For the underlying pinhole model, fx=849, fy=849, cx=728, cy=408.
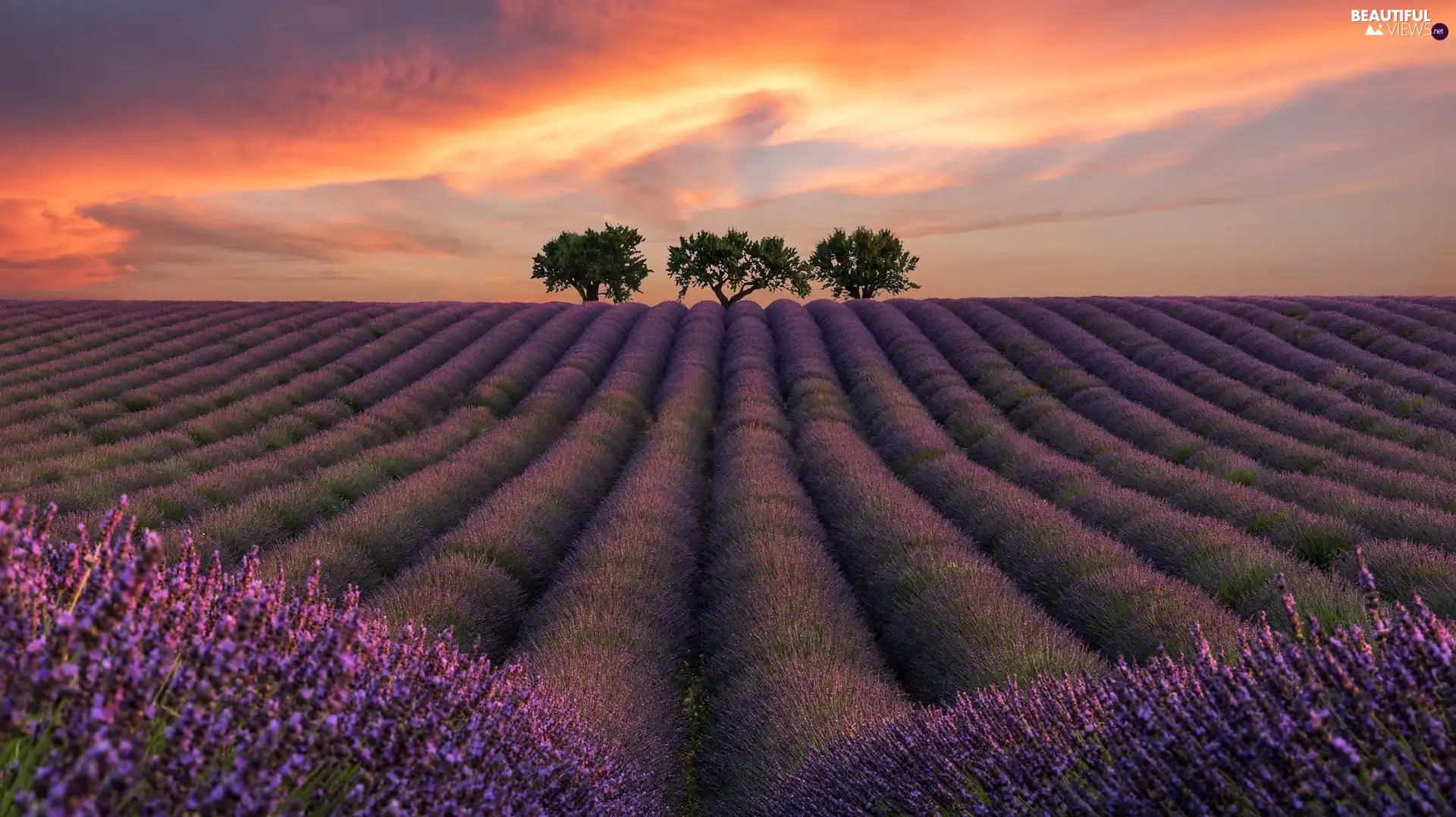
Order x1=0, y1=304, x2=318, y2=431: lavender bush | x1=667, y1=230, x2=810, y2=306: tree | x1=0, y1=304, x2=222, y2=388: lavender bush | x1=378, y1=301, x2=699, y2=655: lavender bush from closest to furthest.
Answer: x1=378, y1=301, x2=699, y2=655: lavender bush < x1=0, y1=304, x2=318, y2=431: lavender bush < x1=0, y1=304, x2=222, y2=388: lavender bush < x1=667, y1=230, x2=810, y2=306: tree

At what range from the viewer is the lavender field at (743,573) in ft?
5.28

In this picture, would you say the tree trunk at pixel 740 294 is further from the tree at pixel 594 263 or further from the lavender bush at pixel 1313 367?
the lavender bush at pixel 1313 367

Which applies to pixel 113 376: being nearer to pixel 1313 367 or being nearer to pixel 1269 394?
pixel 1269 394

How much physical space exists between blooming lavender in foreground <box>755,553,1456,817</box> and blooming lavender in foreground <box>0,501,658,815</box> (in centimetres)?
133

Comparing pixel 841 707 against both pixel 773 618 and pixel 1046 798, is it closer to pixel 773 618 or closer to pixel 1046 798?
pixel 773 618

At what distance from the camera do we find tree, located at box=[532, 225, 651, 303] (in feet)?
139

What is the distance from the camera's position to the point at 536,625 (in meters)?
5.43

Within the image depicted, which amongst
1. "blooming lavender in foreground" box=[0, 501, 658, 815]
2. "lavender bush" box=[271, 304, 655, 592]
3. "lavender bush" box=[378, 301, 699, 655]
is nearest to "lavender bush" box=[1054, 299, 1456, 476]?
"lavender bush" box=[378, 301, 699, 655]

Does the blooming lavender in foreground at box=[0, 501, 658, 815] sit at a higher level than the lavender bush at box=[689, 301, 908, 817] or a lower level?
higher

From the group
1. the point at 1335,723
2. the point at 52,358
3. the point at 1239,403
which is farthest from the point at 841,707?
the point at 52,358

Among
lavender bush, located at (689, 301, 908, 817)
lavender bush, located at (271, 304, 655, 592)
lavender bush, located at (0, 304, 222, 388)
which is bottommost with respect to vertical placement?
lavender bush, located at (689, 301, 908, 817)

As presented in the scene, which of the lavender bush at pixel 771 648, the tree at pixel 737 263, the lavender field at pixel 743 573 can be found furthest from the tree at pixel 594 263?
the lavender bush at pixel 771 648

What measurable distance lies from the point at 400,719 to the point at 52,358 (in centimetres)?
1882

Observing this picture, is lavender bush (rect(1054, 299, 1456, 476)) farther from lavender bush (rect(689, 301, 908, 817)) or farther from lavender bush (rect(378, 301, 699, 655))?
lavender bush (rect(378, 301, 699, 655))
